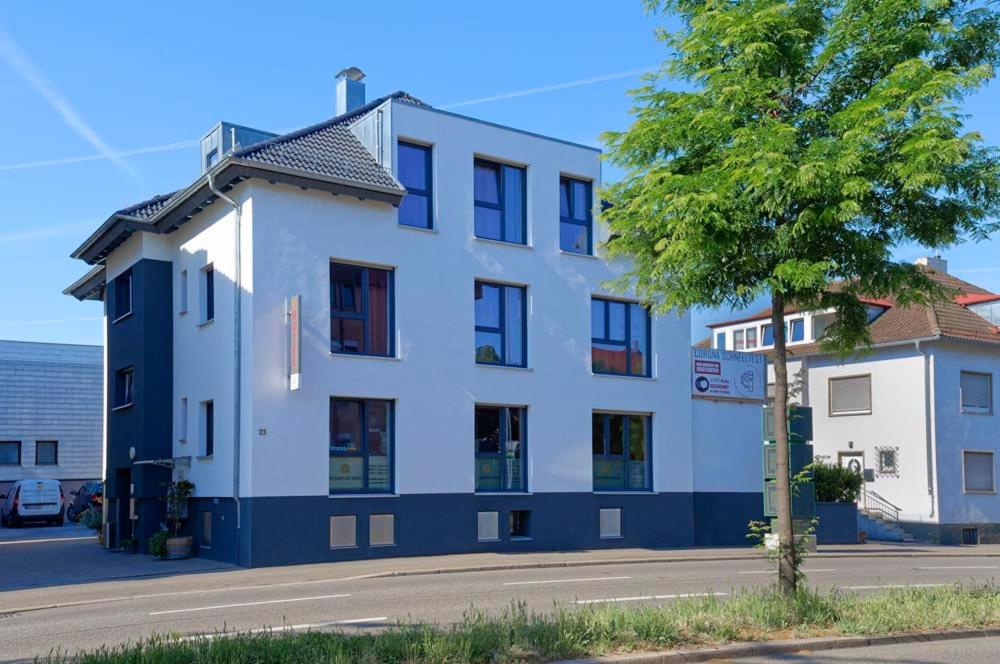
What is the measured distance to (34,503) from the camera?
41.3m

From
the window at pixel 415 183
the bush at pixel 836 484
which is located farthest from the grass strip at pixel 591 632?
the bush at pixel 836 484

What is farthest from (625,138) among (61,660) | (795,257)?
(61,660)

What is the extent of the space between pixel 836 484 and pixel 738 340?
12.8 meters

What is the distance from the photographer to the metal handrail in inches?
1415

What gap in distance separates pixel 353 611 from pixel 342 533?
9317 mm

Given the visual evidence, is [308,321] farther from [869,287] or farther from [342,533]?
[869,287]

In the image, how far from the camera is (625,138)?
41.2 feet

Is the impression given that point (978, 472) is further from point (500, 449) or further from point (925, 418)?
point (500, 449)

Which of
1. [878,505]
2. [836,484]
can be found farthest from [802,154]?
[878,505]

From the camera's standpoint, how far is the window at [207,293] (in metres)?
24.3

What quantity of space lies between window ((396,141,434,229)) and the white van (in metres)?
24.6

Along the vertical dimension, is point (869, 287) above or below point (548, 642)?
above

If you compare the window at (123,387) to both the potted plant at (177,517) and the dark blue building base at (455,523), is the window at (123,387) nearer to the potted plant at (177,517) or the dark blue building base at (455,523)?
the potted plant at (177,517)

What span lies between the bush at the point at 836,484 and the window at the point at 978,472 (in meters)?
6.23
